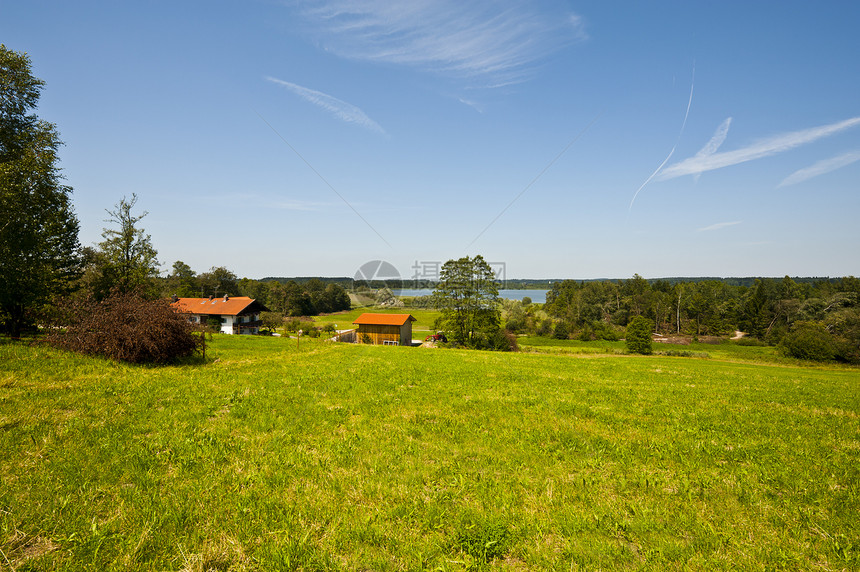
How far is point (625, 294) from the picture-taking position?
121m

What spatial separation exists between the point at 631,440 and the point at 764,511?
261 cm

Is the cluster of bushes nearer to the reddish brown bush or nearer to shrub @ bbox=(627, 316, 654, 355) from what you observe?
shrub @ bbox=(627, 316, 654, 355)

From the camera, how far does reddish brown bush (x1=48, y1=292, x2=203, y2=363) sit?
1316cm

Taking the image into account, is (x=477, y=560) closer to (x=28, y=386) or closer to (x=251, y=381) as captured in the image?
(x=251, y=381)

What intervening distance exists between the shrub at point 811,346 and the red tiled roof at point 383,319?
68.0 metres

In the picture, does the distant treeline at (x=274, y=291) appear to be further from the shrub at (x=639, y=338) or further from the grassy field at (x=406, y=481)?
the grassy field at (x=406, y=481)

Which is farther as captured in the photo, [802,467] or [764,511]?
[802,467]

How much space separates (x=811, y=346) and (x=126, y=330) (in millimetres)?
89028

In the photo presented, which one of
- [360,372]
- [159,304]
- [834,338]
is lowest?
[834,338]

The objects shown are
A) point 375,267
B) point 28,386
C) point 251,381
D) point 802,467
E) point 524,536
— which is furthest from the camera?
point 375,267

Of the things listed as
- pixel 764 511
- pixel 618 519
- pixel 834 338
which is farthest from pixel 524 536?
pixel 834 338

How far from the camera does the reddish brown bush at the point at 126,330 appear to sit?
1316 cm

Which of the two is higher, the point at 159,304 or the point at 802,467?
the point at 159,304

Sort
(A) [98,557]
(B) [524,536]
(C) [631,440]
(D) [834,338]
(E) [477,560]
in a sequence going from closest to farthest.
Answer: (A) [98,557] → (E) [477,560] → (B) [524,536] → (C) [631,440] → (D) [834,338]
